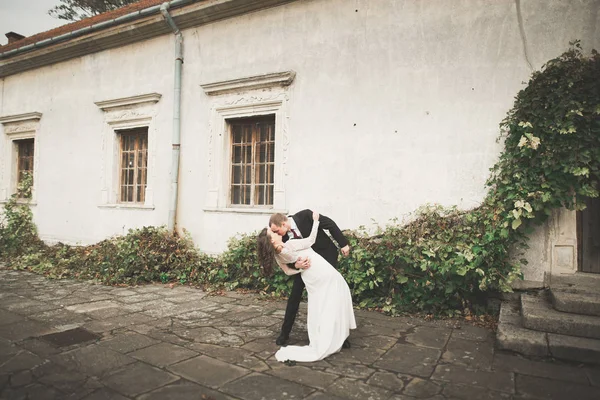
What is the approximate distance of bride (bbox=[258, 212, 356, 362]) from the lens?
368 cm

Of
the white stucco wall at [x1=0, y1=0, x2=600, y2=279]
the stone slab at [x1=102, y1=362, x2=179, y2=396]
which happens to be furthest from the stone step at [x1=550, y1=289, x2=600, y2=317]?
the stone slab at [x1=102, y1=362, x2=179, y2=396]

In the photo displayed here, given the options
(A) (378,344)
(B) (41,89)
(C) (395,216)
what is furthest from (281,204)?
(B) (41,89)

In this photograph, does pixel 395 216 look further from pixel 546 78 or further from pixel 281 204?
pixel 546 78

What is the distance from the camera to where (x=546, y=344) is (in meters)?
3.66

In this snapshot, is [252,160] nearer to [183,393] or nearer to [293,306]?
[293,306]

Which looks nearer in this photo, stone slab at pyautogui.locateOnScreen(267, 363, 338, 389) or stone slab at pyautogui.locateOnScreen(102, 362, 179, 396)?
stone slab at pyautogui.locateOnScreen(102, 362, 179, 396)

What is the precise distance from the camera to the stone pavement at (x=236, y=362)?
2977 millimetres

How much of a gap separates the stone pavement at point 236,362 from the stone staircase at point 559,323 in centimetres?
13

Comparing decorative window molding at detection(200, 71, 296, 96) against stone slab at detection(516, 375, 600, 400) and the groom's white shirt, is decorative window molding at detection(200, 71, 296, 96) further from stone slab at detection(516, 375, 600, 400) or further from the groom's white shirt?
stone slab at detection(516, 375, 600, 400)

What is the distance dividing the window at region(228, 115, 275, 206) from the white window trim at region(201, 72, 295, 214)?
0.47 ft

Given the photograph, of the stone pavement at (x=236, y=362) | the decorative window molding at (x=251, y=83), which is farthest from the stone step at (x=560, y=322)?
the decorative window molding at (x=251, y=83)

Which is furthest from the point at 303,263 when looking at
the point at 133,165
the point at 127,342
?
the point at 133,165

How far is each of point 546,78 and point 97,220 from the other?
9.19 meters

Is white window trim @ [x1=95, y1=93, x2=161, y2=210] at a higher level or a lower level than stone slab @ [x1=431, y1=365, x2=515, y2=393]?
higher
